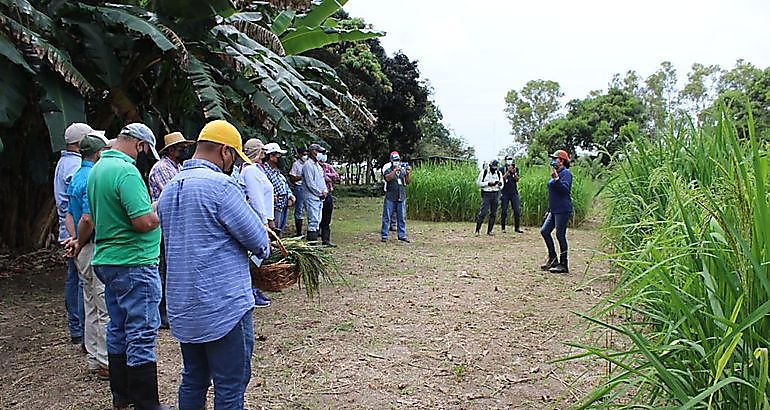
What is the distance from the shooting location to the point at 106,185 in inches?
133

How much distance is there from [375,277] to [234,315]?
209 inches

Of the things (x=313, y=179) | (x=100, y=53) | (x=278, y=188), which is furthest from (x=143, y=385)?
(x=313, y=179)

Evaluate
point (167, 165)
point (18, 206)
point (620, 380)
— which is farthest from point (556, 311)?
point (18, 206)

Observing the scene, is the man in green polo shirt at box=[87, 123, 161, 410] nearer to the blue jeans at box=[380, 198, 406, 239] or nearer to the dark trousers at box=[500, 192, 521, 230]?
the blue jeans at box=[380, 198, 406, 239]

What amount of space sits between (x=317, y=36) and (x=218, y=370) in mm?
7063

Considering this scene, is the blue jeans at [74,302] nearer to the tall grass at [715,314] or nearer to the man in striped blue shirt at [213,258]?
the man in striped blue shirt at [213,258]

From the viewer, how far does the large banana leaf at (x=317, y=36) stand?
28.8ft

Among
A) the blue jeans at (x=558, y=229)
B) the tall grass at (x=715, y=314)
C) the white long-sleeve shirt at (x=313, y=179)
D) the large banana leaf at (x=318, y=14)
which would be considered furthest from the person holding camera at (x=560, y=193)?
the tall grass at (x=715, y=314)

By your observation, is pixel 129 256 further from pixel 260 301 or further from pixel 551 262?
pixel 551 262

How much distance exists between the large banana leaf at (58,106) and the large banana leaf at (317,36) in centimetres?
357

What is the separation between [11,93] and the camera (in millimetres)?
5996

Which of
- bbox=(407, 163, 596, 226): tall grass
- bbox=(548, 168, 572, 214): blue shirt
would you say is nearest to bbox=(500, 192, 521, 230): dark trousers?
bbox=(407, 163, 596, 226): tall grass

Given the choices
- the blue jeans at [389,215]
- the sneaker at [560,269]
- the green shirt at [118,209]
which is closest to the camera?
the green shirt at [118,209]

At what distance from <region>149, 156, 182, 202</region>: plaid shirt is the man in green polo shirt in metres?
1.00
